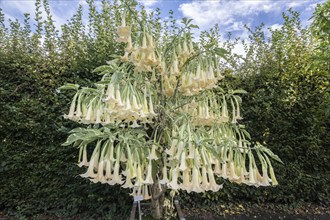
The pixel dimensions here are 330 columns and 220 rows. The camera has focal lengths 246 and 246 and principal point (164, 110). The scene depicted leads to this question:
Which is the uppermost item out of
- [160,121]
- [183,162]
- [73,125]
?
[73,125]

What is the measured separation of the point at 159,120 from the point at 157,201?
0.73 meters

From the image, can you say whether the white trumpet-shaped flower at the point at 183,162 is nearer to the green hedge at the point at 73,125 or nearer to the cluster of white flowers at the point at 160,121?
the cluster of white flowers at the point at 160,121

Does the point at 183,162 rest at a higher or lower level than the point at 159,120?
lower

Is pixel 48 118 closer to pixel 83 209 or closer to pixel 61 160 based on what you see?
pixel 61 160

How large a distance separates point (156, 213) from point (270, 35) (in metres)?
3.13

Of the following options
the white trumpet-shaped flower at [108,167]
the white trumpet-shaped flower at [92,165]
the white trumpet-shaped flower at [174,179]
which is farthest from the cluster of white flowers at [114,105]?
the white trumpet-shaped flower at [174,179]

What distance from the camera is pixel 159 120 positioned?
2.02 meters

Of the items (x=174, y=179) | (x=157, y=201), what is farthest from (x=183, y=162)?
(x=157, y=201)

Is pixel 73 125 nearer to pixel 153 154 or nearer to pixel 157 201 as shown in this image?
pixel 157 201

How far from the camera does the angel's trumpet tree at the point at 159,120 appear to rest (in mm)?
1500

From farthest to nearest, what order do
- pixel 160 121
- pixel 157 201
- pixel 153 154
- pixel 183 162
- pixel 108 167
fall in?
1. pixel 157 201
2. pixel 160 121
3. pixel 153 154
4. pixel 108 167
5. pixel 183 162

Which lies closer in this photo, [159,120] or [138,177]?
[138,177]

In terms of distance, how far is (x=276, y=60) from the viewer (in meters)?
3.63

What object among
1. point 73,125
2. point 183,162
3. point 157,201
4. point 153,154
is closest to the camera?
point 183,162
